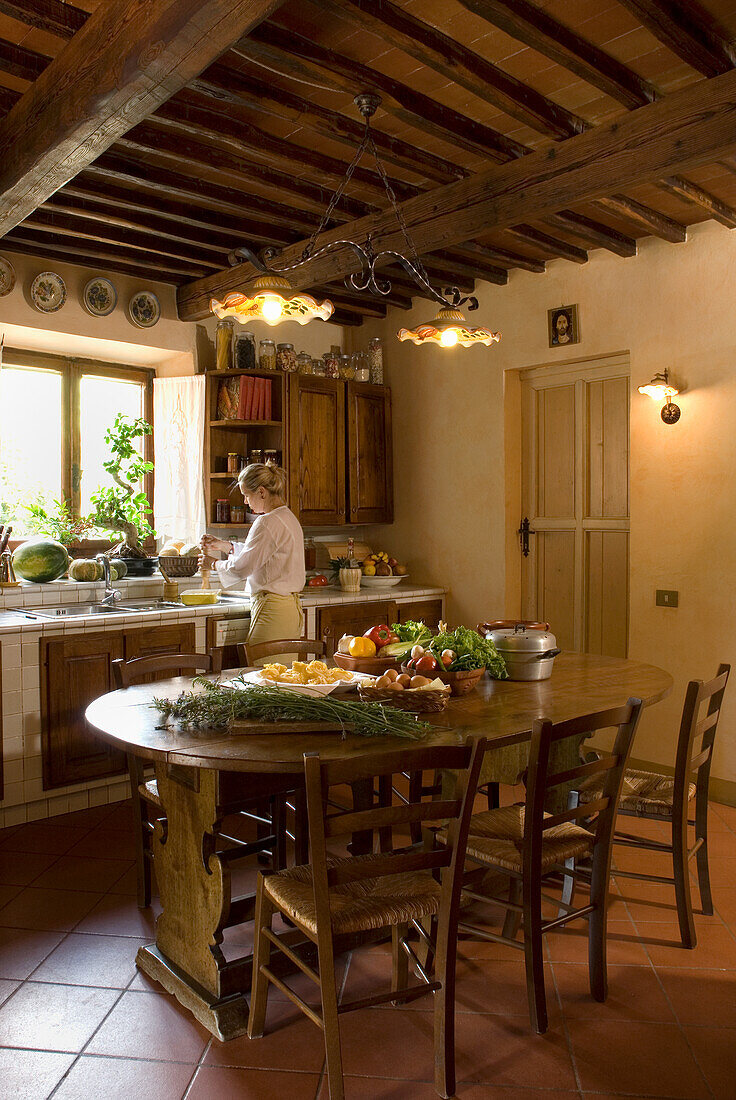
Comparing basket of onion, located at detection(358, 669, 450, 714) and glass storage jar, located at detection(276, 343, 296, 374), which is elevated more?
glass storage jar, located at detection(276, 343, 296, 374)

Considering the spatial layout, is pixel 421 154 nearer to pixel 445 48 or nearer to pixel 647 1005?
pixel 445 48

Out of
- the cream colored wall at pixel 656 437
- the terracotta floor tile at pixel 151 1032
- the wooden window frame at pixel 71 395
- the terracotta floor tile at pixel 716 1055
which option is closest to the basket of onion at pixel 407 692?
the terracotta floor tile at pixel 151 1032

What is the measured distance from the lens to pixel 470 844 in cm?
262

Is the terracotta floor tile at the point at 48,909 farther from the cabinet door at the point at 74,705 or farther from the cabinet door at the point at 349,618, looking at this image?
the cabinet door at the point at 349,618

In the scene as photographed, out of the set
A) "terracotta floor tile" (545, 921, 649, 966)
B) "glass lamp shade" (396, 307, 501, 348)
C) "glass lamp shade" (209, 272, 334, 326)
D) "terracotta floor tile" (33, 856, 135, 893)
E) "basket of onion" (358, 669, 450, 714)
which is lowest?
"terracotta floor tile" (545, 921, 649, 966)

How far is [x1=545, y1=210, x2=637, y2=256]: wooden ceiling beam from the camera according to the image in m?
4.40

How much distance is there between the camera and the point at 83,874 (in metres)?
3.51

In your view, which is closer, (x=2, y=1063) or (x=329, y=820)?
(x=329, y=820)

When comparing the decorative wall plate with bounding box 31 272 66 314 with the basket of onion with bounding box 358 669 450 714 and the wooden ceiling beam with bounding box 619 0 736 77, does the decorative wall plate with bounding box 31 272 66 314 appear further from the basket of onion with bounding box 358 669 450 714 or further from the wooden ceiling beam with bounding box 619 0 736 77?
the wooden ceiling beam with bounding box 619 0 736 77

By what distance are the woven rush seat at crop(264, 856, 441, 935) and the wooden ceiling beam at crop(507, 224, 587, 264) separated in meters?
3.48

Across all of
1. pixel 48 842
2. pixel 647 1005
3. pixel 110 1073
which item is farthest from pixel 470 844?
pixel 48 842

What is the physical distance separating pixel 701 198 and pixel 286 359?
8.92 feet

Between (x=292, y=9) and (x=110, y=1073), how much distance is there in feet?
10.6

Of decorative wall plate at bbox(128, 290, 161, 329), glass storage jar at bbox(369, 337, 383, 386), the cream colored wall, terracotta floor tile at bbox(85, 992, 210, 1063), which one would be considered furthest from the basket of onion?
glass storage jar at bbox(369, 337, 383, 386)
